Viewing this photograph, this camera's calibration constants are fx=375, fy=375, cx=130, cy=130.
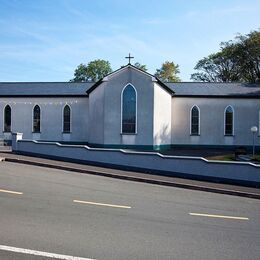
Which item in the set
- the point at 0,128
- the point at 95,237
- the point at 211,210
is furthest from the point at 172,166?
the point at 0,128

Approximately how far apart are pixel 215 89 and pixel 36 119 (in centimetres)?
1699

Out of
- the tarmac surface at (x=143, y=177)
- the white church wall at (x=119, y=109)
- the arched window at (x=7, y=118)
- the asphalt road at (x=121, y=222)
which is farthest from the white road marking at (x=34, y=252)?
the arched window at (x=7, y=118)

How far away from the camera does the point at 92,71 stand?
8050 centimetres

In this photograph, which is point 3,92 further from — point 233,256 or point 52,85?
point 233,256

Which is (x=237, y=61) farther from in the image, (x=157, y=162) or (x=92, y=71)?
(x=157, y=162)

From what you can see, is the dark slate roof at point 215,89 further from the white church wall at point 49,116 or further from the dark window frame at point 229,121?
the white church wall at point 49,116

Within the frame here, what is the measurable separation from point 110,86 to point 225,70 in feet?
123

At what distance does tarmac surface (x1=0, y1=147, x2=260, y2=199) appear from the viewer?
14430mm

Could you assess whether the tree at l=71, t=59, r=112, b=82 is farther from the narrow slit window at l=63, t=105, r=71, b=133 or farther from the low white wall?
the low white wall

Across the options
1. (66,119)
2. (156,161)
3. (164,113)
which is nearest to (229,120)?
(164,113)

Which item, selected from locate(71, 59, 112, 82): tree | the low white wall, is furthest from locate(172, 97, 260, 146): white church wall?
locate(71, 59, 112, 82): tree

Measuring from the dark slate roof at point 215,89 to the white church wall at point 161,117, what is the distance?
7.71ft

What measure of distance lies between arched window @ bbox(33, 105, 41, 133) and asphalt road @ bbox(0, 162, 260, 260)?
68.8ft

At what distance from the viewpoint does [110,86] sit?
29.2m
